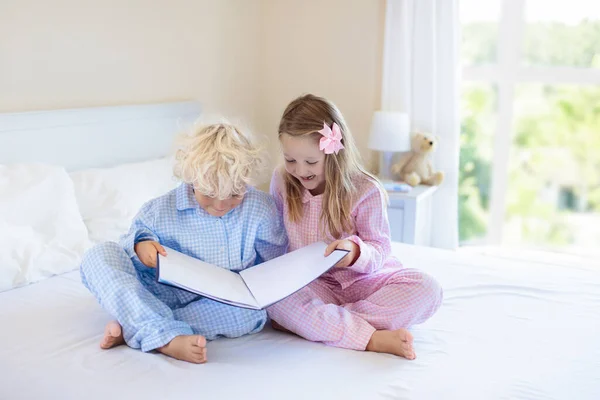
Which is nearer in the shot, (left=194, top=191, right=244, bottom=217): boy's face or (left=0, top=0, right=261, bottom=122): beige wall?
(left=194, top=191, right=244, bottom=217): boy's face

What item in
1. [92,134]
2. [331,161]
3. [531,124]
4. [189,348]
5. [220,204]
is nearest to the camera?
[189,348]

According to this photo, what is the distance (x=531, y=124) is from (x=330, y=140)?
2.04m

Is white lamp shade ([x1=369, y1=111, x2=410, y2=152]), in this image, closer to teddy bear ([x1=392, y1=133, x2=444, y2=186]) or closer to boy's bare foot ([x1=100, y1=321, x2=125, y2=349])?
teddy bear ([x1=392, y1=133, x2=444, y2=186])

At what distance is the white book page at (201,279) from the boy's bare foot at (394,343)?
1.05 feet

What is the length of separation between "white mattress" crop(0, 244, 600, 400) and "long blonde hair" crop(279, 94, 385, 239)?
1.20 feet

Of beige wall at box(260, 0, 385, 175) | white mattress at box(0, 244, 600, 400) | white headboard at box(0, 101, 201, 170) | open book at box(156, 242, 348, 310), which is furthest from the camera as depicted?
beige wall at box(260, 0, 385, 175)

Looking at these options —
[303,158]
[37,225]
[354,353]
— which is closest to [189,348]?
[354,353]

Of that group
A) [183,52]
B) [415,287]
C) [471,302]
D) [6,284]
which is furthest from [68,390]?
[183,52]

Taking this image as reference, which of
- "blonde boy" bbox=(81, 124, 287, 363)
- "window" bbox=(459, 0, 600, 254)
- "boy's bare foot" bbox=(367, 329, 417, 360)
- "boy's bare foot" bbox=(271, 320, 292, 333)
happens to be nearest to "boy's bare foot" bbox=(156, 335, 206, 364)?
"blonde boy" bbox=(81, 124, 287, 363)

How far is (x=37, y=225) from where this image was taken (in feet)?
7.31

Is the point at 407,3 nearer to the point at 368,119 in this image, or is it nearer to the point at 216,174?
the point at 368,119

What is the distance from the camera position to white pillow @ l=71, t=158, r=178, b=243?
2.46 meters

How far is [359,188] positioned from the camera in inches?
79.7

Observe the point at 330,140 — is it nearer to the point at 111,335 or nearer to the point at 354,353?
the point at 354,353
